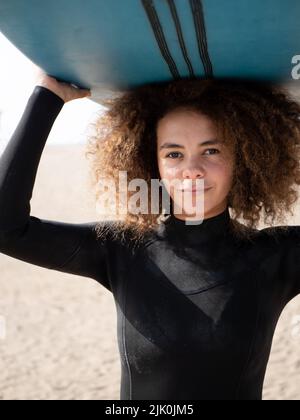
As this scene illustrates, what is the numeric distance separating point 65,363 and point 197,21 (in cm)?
620

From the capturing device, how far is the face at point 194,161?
1.93 metres

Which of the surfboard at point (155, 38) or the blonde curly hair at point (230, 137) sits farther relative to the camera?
the blonde curly hair at point (230, 137)

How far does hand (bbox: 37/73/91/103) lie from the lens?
1970 mm

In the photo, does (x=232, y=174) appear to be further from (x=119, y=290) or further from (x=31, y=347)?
(x=31, y=347)

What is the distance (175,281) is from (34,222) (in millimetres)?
534

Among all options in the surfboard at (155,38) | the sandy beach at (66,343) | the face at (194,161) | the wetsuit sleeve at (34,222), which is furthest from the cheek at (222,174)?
the sandy beach at (66,343)

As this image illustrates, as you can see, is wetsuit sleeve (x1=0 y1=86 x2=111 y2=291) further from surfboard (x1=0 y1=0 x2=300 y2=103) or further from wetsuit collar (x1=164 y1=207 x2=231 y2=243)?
wetsuit collar (x1=164 y1=207 x2=231 y2=243)

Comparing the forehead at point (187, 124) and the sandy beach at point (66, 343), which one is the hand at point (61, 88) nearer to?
the forehead at point (187, 124)

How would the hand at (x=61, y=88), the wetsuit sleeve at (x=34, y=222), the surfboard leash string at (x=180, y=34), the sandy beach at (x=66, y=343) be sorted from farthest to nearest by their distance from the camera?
1. the sandy beach at (x=66, y=343)
2. the hand at (x=61, y=88)
3. the wetsuit sleeve at (x=34, y=222)
4. the surfboard leash string at (x=180, y=34)

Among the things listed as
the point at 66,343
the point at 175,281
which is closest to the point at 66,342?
the point at 66,343

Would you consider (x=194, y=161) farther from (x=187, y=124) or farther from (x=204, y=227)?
(x=204, y=227)

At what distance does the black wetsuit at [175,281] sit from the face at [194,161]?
0.38 ft

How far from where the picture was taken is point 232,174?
209 cm

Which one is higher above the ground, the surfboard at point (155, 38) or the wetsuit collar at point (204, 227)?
the surfboard at point (155, 38)
